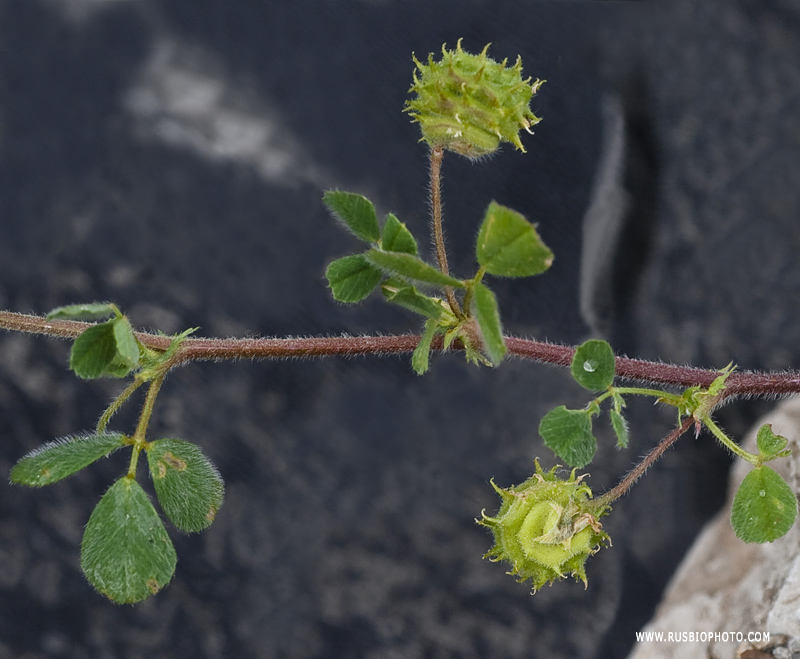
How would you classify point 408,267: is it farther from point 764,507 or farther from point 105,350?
point 764,507

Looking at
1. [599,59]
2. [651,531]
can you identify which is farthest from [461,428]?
[599,59]

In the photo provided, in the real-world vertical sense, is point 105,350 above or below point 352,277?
below

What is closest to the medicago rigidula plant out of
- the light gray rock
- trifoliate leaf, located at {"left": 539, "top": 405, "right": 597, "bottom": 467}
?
trifoliate leaf, located at {"left": 539, "top": 405, "right": 597, "bottom": 467}

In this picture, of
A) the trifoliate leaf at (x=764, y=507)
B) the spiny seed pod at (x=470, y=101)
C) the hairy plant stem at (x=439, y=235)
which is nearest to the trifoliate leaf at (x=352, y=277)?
the hairy plant stem at (x=439, y=235)

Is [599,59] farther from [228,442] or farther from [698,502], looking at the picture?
[228,442]

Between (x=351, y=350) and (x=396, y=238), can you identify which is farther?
(x=351, y=350)

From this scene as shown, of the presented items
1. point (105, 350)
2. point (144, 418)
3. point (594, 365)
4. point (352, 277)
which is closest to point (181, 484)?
point (144, 418)
